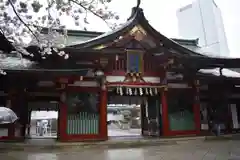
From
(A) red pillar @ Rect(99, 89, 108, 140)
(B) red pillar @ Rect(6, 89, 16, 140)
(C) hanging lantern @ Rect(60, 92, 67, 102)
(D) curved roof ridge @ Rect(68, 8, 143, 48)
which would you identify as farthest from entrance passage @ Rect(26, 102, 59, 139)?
(D) curved roof ridge @ Rect(68, 8, 143, 48)

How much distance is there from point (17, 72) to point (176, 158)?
25.2 feet

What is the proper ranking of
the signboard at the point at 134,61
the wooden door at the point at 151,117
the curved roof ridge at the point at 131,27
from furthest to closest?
the wooden door at the point at 151,117
the signboard at the point at 134,61
the curved roof ridge at the point at 131,27

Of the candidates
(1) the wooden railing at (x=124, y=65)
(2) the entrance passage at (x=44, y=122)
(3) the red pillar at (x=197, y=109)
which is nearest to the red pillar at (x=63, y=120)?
(1) the wooden railing at (x=124, y=65)

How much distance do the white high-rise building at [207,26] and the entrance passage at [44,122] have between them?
21599mm

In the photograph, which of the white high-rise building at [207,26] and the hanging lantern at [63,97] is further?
the white high-rise building at [207,26]

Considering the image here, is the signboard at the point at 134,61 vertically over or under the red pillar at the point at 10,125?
over

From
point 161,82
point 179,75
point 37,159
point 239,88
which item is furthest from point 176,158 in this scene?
point 239,88

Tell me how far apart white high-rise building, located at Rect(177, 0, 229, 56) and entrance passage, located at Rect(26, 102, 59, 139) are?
70.9 feet

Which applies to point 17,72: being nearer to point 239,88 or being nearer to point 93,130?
point 93,130

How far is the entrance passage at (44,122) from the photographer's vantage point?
17305 millimetres

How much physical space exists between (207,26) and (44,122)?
2527 cm

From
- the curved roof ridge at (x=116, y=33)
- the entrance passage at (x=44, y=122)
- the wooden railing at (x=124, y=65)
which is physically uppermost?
the curved roof ridge at (x=116, y=33)

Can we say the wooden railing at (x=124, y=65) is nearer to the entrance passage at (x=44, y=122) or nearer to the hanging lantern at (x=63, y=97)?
the hanging lantern at (x=63, y=97)

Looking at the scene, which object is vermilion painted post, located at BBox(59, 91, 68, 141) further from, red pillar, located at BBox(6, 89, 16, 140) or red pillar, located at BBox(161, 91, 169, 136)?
red pillar, located at BBox(161, 91, 169, 136)
